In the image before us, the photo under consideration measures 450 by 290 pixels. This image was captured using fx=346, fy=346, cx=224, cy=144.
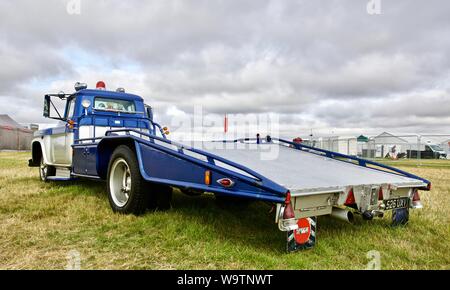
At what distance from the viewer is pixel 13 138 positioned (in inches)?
1148

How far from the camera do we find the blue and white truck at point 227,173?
2.82m

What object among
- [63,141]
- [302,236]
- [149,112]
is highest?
[149,112]

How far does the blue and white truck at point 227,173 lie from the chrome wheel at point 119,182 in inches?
0.5

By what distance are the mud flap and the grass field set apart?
85mm

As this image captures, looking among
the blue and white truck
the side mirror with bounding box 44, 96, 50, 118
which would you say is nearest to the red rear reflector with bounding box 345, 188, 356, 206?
the blue and white truck

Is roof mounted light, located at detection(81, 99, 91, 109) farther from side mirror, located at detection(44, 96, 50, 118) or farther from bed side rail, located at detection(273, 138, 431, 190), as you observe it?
bed side rail, located at detection(273, 138, 431, 190)

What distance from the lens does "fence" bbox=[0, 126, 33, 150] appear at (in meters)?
28.2

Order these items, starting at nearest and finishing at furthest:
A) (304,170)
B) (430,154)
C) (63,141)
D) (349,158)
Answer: (304,170) → (349,158) → (63,141) → (430,154)

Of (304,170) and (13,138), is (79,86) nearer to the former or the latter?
(304,170)

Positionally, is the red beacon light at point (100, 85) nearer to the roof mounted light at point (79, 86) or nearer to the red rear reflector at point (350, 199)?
the roof mounted light at point (79, 86)

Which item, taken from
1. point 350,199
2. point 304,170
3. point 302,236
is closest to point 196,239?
point 302,236

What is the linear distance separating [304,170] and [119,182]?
2.33 meters
